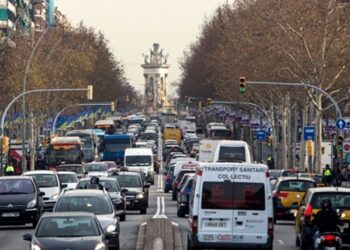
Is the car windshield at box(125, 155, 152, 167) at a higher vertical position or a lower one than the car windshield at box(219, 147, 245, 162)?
lower

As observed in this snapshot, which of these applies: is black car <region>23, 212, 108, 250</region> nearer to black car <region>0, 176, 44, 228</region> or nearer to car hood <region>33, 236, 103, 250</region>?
car hood <region>33, 236, 103, 250</region>

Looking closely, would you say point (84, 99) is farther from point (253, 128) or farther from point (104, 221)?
point (104, 221)

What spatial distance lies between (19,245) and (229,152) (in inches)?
1148

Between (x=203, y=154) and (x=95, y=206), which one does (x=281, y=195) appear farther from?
(x=203, y=154)

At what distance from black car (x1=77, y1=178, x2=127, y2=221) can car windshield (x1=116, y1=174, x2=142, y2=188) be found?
6153 millimetres

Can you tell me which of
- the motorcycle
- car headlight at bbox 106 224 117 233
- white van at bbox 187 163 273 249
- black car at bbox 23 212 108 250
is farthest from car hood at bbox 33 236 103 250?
car headlight at bbox 106 224 117 233

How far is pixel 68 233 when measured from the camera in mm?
25203

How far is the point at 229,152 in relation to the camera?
61688mm

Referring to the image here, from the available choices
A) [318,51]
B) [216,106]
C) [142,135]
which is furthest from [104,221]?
[216,106]

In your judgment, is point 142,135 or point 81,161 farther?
point 142,135

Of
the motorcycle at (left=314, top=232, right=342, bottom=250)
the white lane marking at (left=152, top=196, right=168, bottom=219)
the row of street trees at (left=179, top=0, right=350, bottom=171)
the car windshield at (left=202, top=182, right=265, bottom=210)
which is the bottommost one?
the white lane marking at (left=152, top=196, right=168, bottom=219)

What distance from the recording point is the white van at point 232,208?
1117 inches

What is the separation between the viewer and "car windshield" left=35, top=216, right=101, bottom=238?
25.1 metres

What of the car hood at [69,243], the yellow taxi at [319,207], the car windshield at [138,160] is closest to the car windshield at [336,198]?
the yellow taxi at [319,207]
